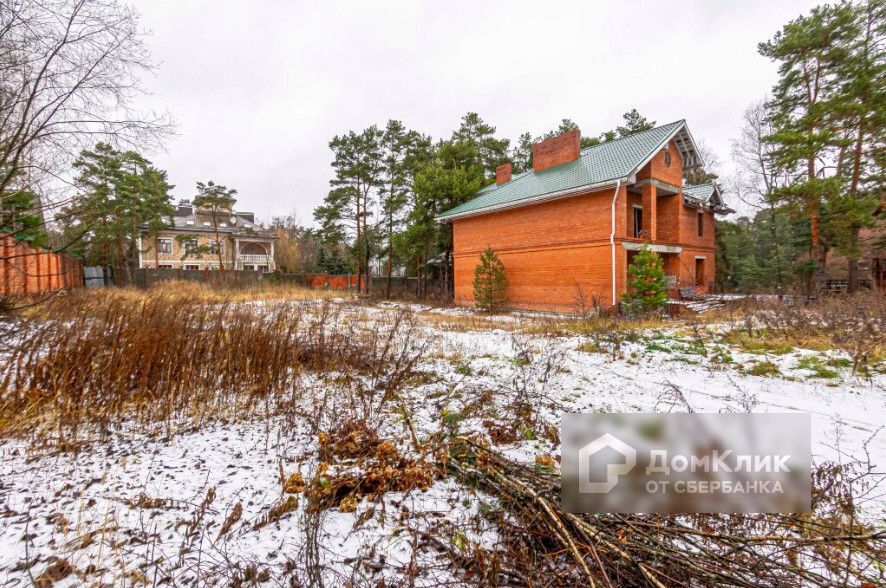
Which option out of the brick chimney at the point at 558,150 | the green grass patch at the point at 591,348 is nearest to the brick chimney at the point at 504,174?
the brick chimney at the point at 558,150

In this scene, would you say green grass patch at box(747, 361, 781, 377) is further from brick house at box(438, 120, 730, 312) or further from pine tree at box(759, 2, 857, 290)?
pine tree at box(759, 2, 857, 290)

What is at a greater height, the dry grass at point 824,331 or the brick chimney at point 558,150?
the brick chimney at point 558,150

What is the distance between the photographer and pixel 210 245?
31688mm

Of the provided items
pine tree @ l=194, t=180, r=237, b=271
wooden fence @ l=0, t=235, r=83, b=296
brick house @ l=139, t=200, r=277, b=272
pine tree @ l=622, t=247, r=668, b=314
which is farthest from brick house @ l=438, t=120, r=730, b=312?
brick house @ l=139, t=200, r=277, b=272

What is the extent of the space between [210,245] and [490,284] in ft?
90.6

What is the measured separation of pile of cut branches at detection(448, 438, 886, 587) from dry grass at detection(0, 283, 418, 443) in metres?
1.97

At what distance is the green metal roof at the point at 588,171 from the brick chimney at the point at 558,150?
371 mm

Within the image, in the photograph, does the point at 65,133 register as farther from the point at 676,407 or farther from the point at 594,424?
the point at 676,407

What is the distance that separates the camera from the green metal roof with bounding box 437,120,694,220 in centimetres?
1404

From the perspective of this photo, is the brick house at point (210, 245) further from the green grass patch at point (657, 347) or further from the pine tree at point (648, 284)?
A: the green grass patch at point (657, 347)

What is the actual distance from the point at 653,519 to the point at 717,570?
1.06ft

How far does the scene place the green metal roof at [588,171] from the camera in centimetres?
1404

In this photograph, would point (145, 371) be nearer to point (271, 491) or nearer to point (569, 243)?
point (271, 491)

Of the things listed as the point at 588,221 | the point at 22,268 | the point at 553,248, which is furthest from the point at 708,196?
the point at 22,268
